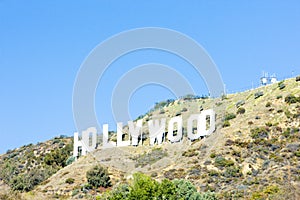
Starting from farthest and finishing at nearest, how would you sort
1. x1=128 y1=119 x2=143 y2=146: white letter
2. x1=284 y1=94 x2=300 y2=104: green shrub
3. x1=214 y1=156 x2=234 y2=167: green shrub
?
1. x1=128 y1=119 x2=143 y2=146: white letter
2. x1=284 y1=94 x2=300 y2=104: green shrub
3. x1=214 y1=156 x2=234 y2=167: green shrub

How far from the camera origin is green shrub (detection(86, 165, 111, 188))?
5816cm

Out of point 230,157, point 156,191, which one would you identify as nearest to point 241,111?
point 230,157

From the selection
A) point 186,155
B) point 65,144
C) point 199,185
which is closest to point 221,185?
point 199,185

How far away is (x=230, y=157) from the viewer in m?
56.9

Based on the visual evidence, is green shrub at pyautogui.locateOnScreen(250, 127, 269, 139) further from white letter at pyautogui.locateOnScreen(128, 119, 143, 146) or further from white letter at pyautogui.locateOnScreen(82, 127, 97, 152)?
white letter at pyautogui.locateOnScreen(82, 127, 97, 152)

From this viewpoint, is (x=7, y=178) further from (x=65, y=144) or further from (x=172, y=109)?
(x=172, y=109)

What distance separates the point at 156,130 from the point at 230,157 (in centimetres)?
1707

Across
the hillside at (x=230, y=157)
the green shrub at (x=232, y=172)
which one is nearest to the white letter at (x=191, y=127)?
the hillside at (x=230, y=157)

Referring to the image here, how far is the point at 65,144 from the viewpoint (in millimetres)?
91625

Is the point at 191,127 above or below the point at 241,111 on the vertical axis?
below

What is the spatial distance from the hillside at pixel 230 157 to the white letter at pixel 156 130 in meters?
1.28

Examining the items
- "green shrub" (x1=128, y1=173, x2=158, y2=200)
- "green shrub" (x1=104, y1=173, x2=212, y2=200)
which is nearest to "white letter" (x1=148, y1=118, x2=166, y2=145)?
"green shrub" (x1=104, y1=173, x2=212, y2=200)

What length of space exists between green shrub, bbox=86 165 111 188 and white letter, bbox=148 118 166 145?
34.4ft

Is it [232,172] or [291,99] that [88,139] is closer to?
[232,172]
